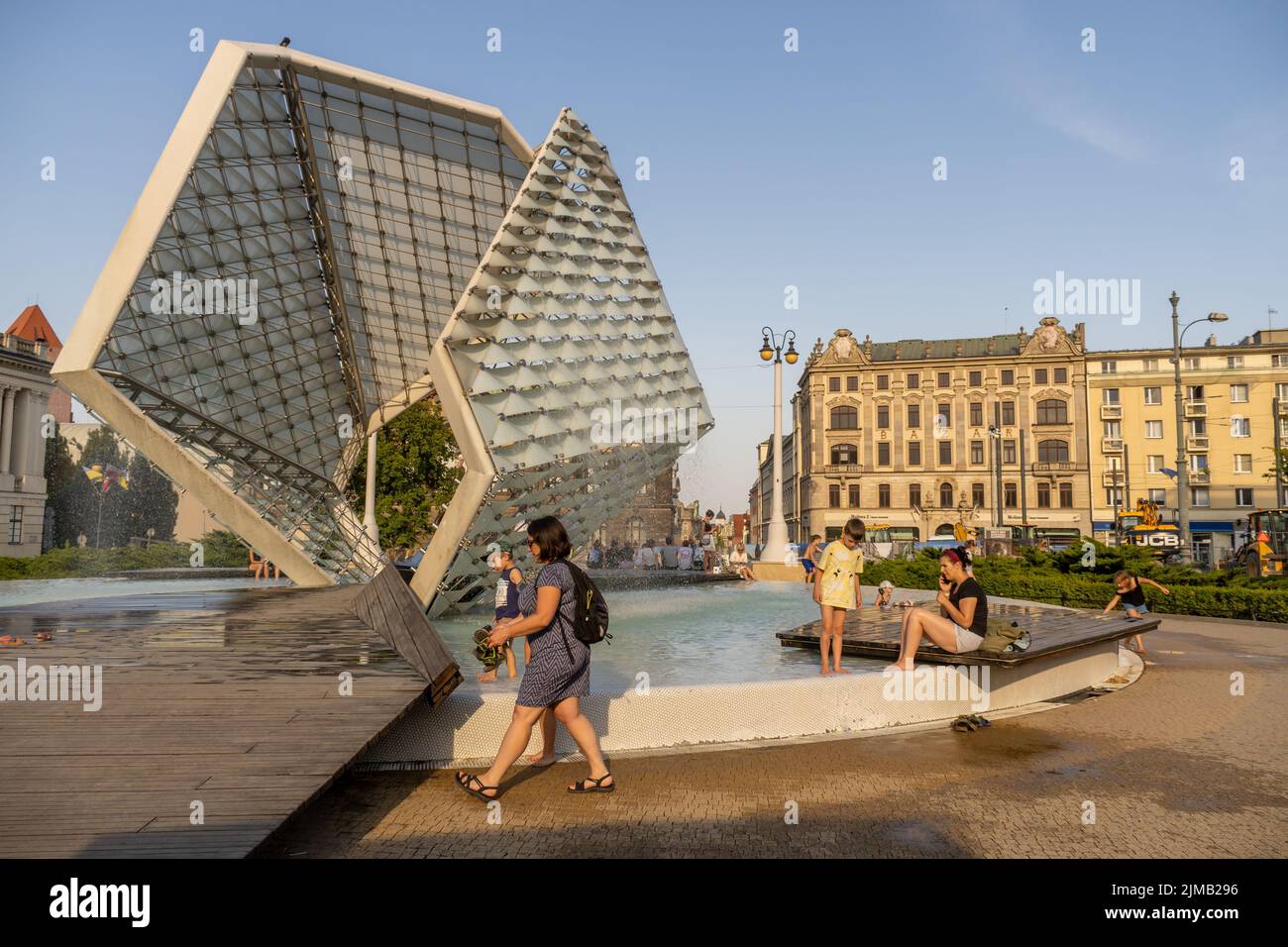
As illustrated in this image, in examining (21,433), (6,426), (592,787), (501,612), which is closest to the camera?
(592,787)

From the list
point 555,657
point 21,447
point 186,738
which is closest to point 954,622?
point 555,657

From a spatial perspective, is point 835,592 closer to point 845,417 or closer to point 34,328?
point 845,417

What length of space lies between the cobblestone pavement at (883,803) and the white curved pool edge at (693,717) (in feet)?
0.88

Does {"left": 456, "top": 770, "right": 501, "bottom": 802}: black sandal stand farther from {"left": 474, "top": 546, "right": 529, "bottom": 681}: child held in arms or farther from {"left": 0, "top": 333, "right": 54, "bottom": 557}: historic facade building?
{"left": 0, "top": 333, "right": 54, "bottom": 557}: historic facade building

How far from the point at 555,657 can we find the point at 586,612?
394mm

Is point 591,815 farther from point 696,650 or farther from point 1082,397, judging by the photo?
point 1082,397

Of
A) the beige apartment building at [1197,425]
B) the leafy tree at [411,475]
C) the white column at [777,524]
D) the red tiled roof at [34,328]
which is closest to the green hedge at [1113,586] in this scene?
the white column at [777,524]

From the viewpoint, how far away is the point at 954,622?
9.53m

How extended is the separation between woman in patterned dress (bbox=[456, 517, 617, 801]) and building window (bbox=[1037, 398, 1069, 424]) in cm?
7774

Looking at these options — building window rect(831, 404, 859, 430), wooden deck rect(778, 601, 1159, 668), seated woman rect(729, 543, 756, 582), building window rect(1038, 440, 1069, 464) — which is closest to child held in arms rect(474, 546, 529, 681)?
wooden deck rect(778, 601, 1159, 668)

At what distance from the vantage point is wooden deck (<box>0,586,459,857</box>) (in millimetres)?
4320

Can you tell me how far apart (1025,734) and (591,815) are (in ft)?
16.6

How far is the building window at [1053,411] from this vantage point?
75863 mm
